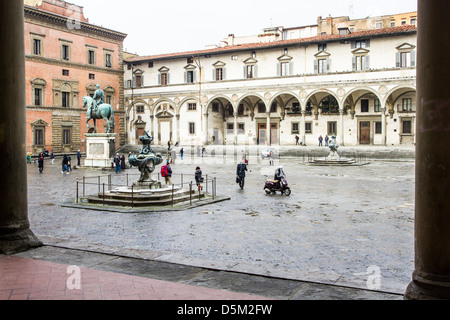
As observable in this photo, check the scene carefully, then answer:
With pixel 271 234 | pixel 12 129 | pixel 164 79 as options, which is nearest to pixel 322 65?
pixel 164 79

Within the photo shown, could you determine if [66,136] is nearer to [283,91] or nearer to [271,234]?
[283,91]

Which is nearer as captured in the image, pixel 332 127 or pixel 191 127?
pixel 332 127

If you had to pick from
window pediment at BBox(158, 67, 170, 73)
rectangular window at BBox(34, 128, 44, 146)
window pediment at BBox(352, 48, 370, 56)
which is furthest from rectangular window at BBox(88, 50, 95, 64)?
window pediment at BBox(352, 48, 370, 56)

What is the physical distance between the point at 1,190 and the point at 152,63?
45.9 m

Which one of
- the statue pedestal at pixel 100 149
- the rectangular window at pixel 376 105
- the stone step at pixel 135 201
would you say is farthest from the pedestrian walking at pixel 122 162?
the rectangular window at pixel 376 105

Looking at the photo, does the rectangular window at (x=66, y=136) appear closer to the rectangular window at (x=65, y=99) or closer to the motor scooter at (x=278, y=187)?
the rectangular window at (x=65, y=99)

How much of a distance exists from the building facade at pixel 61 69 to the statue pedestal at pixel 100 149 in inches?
543

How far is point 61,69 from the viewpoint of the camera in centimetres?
4394

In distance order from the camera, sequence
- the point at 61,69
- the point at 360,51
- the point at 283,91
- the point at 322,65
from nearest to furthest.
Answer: the point at 360,51
the point at 322,65
the point at 283,91
the point at 61,69

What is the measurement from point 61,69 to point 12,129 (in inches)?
1602

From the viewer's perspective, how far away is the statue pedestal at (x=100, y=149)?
29.3 metres
